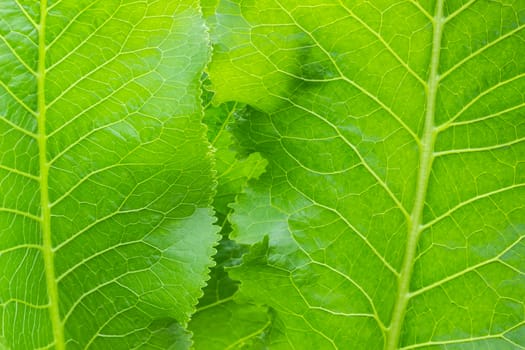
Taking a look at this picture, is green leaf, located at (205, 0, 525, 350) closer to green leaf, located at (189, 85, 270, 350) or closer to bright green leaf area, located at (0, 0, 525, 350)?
bright green leaf area, located at (0, 0, 525, 350)

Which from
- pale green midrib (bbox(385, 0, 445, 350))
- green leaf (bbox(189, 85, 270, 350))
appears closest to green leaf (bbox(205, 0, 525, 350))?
pale green midrib (bbox(385, 0, 445, 350))

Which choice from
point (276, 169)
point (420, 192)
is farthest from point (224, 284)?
point (420, 192)

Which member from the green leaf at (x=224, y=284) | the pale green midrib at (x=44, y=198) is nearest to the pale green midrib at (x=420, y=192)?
the green leaf at (x=224, y=284)

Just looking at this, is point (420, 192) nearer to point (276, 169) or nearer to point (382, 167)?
point (382, 167)

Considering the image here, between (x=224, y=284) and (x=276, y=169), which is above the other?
(x=276, y=169)

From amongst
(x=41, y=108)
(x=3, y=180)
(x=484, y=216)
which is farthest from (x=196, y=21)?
(x=484, y=216)

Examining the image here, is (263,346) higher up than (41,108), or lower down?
lower down

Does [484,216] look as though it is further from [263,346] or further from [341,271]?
[263,346]
